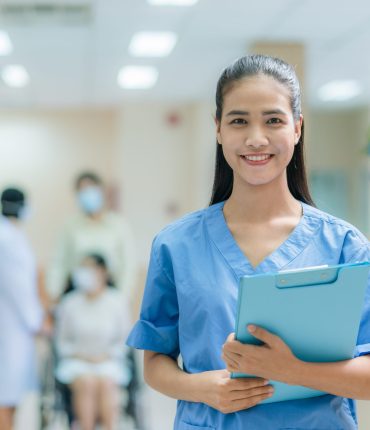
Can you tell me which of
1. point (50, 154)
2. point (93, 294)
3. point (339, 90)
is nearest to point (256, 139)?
point (93, 294)

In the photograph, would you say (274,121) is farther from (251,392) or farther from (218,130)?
(251,392)

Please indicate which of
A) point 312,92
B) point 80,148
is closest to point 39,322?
point 312,92

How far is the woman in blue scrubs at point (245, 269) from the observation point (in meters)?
1.14

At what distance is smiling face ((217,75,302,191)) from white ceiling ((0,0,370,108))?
3611mm

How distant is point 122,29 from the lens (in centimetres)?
539

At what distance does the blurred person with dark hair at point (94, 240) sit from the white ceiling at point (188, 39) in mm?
1115

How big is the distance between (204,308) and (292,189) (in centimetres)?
27

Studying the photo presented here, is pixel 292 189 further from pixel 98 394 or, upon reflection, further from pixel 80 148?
pixel 80 148

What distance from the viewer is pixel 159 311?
1.29 metres

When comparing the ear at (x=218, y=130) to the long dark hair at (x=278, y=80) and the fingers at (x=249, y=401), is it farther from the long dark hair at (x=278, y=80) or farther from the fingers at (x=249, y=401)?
the fingers at (x=249, y=401)

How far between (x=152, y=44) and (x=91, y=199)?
1.63 m

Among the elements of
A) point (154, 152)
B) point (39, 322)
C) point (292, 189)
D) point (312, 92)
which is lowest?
point (39, 322)

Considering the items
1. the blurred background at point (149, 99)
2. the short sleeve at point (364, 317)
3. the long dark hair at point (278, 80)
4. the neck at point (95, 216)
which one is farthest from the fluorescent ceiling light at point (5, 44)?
the short sleeve at point (364, 317)

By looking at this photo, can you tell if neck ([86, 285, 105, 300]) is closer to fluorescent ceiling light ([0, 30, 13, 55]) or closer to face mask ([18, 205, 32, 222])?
face mask ([18, 205, 32, 222])
